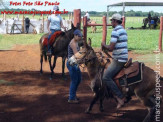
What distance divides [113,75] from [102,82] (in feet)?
1.31

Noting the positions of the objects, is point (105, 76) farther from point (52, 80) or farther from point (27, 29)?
→ point (27, 29)

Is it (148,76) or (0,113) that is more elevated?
(148,76)

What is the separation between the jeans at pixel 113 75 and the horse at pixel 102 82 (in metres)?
0.26

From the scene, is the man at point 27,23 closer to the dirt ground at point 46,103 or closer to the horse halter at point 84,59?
the dirt ground at point 46,103

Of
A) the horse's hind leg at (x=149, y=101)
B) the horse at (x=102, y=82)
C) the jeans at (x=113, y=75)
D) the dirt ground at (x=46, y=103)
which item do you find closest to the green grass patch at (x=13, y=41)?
the dirt ground at (x=46, y=103)

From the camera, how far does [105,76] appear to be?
6113 mm

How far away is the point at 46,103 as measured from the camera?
24.5 ft

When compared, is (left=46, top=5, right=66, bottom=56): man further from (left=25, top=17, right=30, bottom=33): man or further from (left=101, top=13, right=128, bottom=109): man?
(left=25, top=17, right=30, bottom=33): man

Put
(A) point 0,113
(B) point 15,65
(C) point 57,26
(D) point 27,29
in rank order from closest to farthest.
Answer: (A) point 0,113 < (C) point 57,26 < (B) point 15,65 < (D) point 27,29

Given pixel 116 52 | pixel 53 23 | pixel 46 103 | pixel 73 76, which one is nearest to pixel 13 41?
pixel 53 23

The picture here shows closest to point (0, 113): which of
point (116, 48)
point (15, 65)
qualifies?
point (116, 48)

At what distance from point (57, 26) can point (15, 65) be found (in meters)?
3.62

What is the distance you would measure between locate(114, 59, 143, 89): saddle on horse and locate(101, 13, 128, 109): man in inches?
3.7

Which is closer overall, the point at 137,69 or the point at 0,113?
the point at 137,69
